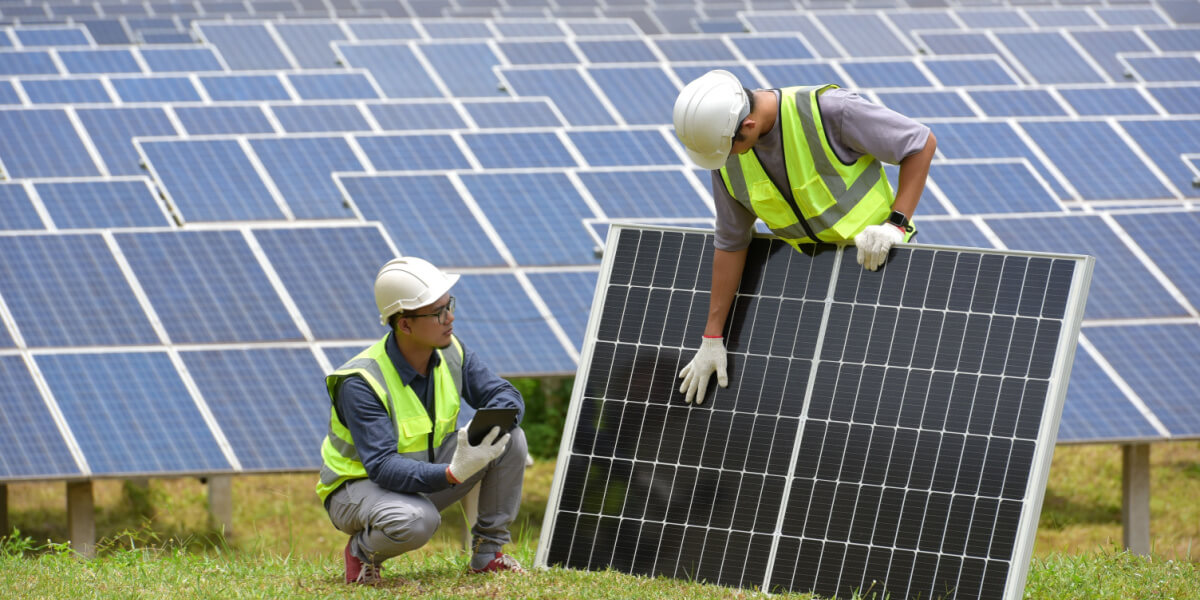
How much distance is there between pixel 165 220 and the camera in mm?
12617

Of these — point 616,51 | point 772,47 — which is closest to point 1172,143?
point 772,47

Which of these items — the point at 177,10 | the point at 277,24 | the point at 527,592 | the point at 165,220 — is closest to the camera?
the point at 527,592

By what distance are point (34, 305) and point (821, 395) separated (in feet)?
22.4

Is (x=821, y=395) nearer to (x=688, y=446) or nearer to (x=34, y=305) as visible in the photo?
(x=688, y=446)

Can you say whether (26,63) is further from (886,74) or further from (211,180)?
(886,74)

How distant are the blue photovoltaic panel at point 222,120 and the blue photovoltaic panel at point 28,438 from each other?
4.81 m

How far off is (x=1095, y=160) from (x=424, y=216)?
269 inches

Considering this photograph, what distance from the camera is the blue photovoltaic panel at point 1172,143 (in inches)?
581

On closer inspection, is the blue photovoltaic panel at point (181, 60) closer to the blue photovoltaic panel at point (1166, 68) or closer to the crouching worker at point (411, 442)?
the crouching worker at point (411, 442)

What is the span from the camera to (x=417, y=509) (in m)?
6.75

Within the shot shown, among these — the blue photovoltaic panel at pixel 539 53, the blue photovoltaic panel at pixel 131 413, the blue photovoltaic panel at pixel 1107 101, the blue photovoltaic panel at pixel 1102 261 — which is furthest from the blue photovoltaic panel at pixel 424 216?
the blue photovoltaic panel at pixel 1107 101

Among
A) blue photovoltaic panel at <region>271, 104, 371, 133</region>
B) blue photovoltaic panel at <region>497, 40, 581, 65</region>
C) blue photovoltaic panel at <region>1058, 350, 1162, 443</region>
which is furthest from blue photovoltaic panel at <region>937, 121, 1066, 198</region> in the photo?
blue photovoltaic panel at <region>271, 104, 371, 133</region>

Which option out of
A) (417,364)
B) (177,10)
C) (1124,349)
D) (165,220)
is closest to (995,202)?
(1124,349)

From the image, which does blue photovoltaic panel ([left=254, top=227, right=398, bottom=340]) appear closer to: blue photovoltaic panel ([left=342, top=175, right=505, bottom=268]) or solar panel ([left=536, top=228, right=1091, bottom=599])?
blue photovoltaic panel ([left=342, top=175, right=505, bottom=268])
